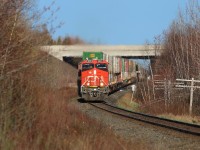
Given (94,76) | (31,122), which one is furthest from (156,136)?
(94,76)

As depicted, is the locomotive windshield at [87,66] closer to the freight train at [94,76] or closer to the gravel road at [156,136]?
the freight train at [94,76]

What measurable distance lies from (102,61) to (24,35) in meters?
26.5

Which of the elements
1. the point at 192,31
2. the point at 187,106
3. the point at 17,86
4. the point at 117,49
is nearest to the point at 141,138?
the point at 17,86

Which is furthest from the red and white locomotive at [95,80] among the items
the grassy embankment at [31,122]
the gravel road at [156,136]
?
the grassy embankment at [31,122]

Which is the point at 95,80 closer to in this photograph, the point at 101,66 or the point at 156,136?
the point at 101,66

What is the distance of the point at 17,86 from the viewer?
30.1 feet

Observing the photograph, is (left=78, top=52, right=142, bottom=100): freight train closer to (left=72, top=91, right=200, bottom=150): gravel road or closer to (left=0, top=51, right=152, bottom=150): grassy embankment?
(left=72, top=91, right=200, bottom=150): gravel road

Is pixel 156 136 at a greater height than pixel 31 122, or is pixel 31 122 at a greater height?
pixel 31 122

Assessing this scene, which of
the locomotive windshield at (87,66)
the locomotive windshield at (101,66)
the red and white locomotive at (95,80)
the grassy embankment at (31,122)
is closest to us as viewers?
the grassy embankment at (31,122)

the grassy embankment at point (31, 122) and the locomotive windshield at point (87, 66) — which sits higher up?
the locomotive windshield at point (87, 66)

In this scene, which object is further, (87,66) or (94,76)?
(87,66)

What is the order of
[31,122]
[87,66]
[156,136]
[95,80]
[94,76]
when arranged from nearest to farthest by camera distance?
[31,122]
[156,136]
[94,76]
[95,80]
[87,66]

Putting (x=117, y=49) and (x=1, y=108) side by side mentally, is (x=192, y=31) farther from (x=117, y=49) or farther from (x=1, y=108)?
(x=117, y=49)

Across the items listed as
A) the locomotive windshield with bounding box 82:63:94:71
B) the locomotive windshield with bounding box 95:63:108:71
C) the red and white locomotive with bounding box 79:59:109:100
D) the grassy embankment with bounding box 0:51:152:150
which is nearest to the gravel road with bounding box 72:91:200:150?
the grassy embankment with bounding box 0:51:152:150
